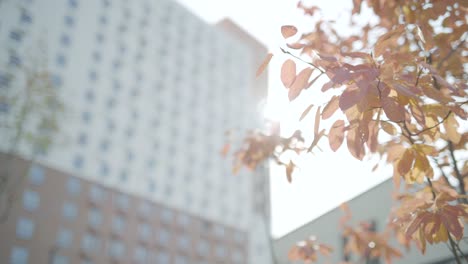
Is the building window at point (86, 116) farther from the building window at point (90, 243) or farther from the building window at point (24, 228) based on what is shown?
the building window at point (90, 243)

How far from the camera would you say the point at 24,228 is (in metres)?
34.4

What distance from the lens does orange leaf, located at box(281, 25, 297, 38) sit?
5.34 ft

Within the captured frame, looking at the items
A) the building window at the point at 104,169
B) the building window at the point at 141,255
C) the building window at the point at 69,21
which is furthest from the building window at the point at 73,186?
the building window at the point at 69,21

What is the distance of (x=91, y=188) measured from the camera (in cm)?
3919

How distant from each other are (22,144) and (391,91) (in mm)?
37314

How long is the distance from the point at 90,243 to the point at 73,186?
5.45 meters

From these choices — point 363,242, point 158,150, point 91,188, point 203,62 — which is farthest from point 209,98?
point 363,242

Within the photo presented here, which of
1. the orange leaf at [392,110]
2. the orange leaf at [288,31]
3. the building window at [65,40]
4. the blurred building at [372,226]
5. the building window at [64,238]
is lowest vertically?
the orange leaf at [392,110]

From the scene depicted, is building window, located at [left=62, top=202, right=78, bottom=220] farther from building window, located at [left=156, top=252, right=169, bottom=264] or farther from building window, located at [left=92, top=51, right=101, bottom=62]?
building window, located at [left=92, top=51, right=101, bottom=62]

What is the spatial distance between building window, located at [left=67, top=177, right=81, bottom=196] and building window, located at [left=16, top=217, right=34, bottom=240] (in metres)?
4.22

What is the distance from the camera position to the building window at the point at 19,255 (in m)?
33.2

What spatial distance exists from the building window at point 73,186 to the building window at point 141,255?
8.69 meters

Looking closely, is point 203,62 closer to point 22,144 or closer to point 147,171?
point 147,171

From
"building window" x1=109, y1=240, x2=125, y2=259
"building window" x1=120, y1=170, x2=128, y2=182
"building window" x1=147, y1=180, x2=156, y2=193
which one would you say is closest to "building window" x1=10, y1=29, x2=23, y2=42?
"building window" x1=120, y1=170, x2=128, y2=182
